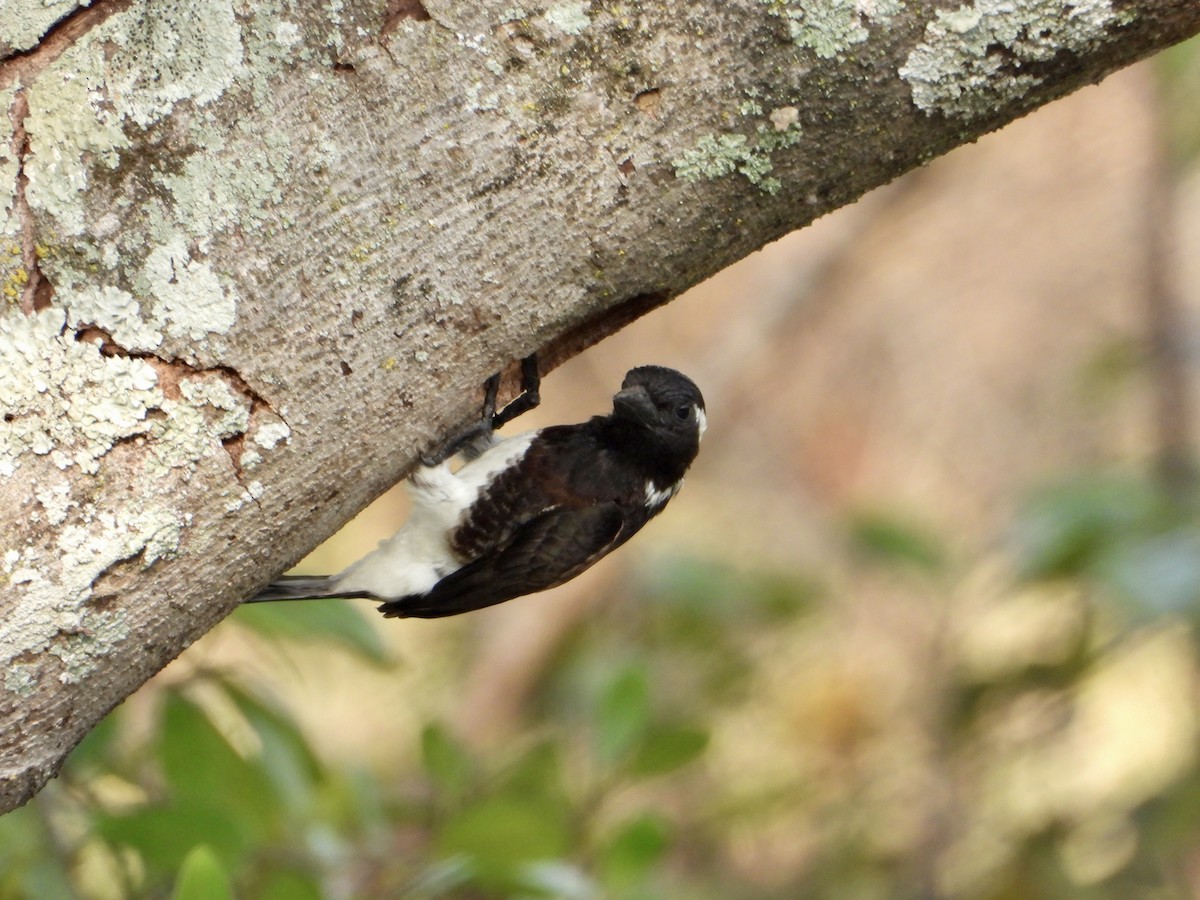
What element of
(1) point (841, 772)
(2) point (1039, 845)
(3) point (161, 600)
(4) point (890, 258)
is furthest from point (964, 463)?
(3) point (161, 600)

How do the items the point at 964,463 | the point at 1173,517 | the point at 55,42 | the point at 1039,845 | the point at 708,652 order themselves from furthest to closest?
the point at 964,463 → the point at 708,652 → the point at 1039,845 → the point at 1173,517 → the point at 55,42

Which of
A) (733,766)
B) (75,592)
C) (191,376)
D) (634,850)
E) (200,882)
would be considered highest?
(733,766)

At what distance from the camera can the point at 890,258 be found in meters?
6.30

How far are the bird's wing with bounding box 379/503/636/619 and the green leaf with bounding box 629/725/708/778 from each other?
397 millimetres

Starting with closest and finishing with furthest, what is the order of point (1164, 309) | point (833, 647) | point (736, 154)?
point (736, 154) → point (1164, 309) → point (833, 647)

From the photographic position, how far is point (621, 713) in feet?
8.34

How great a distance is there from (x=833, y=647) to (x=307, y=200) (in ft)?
14.6

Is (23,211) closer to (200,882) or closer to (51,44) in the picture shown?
(51,44)

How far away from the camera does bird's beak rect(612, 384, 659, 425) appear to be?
2834 mm

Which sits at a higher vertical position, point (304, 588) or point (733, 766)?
point (733, 766)

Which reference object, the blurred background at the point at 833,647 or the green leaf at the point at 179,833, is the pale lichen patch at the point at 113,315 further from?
the green leaf at the point at 179,833

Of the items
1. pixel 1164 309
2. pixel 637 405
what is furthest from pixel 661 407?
pixel 1164 309

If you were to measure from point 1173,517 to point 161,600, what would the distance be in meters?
2.81

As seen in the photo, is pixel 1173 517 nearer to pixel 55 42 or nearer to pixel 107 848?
pixel 107 848
